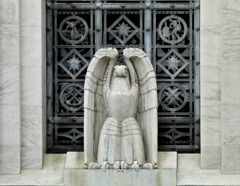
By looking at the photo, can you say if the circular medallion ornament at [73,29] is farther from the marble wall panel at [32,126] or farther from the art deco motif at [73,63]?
the marble wall panel at [32,126]

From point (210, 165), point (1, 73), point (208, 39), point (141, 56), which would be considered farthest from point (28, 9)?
point (210, 165)

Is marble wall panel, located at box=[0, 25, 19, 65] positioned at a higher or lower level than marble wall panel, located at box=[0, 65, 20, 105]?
higher

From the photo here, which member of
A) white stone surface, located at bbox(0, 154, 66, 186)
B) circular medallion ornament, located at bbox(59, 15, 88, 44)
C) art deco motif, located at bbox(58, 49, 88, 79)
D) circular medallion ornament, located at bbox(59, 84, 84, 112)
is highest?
circular medallion ornament, located at bbox(59, 15, 88, 44)

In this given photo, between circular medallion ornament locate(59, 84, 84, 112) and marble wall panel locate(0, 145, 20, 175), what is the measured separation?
99 cm

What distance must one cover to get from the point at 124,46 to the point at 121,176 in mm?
2000

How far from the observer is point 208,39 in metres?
10.4

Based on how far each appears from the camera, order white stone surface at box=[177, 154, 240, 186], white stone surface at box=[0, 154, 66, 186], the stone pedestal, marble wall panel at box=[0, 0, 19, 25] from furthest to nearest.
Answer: marble wall panel at box=[0, 0, 19, 25] → white stone surface at box=[0, 154, 66, 186] → white stone surface at box=[177, 154, 240, 186] → the stone pedestal

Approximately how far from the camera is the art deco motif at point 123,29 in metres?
10.8

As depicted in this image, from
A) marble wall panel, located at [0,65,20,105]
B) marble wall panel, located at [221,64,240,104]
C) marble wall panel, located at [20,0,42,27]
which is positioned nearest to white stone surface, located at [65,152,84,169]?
marble wall panel, located at [0,65,20,105]

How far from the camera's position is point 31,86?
34.4 ft

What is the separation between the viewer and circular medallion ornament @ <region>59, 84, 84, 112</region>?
427 inches

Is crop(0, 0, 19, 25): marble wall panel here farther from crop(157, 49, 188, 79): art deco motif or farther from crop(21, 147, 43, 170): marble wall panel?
crop(157, 49, 188, 79): art deco motif

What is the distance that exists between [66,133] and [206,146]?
2040 millimetres

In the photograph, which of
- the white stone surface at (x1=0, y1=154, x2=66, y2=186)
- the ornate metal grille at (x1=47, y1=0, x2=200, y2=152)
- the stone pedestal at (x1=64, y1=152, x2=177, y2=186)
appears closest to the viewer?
the stone pedestal at (x1=64, y1=152, x2=177, y2=186)
